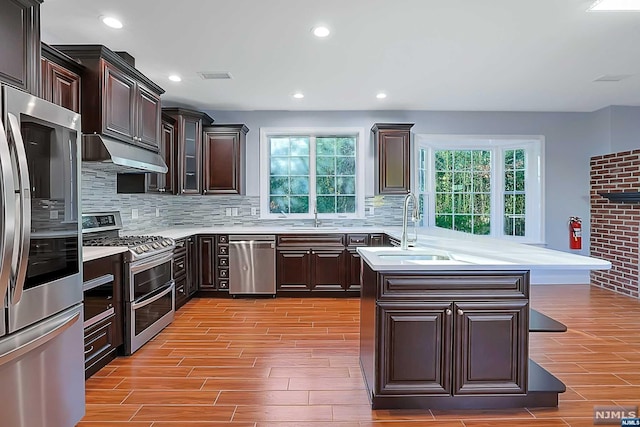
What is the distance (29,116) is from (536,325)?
2.91 metres

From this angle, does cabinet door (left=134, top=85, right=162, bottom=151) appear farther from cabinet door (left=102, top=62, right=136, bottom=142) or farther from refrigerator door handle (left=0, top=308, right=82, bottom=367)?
refrigerator door handle (left=0, top=308, right=82, bottom=367)

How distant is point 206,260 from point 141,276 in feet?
5.97

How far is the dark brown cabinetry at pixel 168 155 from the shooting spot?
4.69m

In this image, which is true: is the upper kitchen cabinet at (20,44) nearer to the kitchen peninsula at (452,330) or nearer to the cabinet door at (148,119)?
the cabinet door at (148,119)

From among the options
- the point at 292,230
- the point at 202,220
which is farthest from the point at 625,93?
the point at 202,220

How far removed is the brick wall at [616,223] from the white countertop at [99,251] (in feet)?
19.1

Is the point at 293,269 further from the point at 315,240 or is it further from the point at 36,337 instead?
the point at 36,337

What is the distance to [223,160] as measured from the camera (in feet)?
18.0

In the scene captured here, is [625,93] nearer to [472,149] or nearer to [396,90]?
[472,149]

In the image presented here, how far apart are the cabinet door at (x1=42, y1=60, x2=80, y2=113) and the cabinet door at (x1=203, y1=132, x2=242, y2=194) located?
7.86ft

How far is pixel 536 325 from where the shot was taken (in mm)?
2570

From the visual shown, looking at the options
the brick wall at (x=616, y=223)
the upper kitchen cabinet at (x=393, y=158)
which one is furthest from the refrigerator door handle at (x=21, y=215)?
the brick wall at (x=616, y=223)

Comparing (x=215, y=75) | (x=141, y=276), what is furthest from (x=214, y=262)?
(x=215, y=75)

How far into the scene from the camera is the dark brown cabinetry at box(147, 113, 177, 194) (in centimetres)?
469
